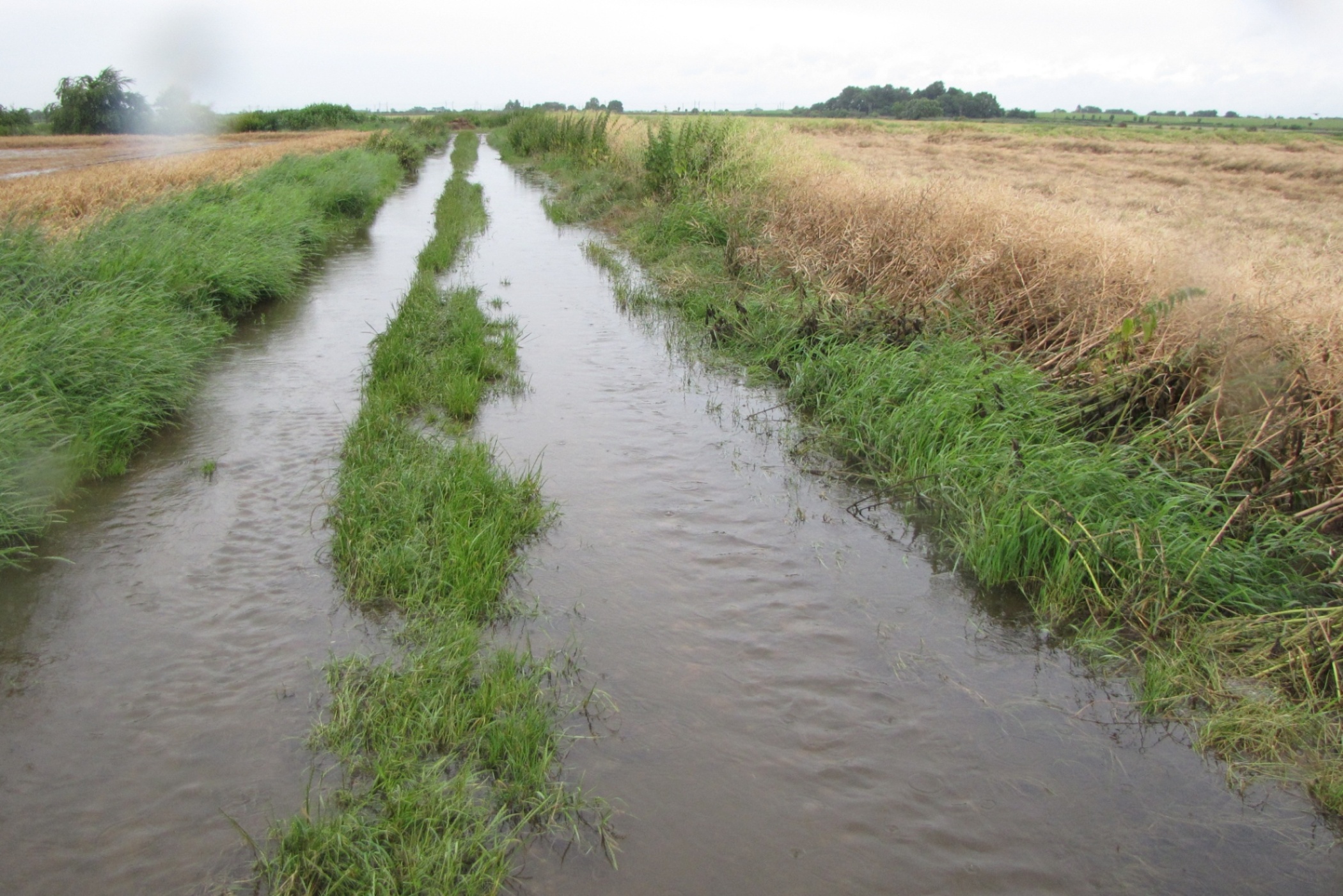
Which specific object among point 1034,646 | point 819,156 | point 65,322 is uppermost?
point 819,156

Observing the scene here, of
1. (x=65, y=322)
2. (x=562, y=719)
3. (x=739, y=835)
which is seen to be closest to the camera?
(x=739, y=835)

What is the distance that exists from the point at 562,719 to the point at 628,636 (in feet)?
2.18

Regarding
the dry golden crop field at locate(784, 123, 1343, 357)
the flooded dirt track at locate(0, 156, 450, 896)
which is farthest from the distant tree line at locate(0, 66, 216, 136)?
the flooded dirt track at locate(0, 156, 450, 896)

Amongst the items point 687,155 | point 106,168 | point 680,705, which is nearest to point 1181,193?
point 687,155

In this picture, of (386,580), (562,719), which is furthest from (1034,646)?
(386,580)

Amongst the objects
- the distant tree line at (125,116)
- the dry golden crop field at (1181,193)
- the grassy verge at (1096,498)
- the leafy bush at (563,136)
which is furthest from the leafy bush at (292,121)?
the grassy verge at (1096,498)

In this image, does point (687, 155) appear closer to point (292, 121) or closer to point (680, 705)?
point (680, 705)

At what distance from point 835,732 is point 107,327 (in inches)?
251

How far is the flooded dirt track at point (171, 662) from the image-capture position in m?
2.78

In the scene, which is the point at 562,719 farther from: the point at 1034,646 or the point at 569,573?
the point at 1034,646

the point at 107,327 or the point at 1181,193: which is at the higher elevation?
the point at 1181,193

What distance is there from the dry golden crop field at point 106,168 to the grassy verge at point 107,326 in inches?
39.8

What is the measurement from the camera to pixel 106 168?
739 inches

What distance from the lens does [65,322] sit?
6176mm
